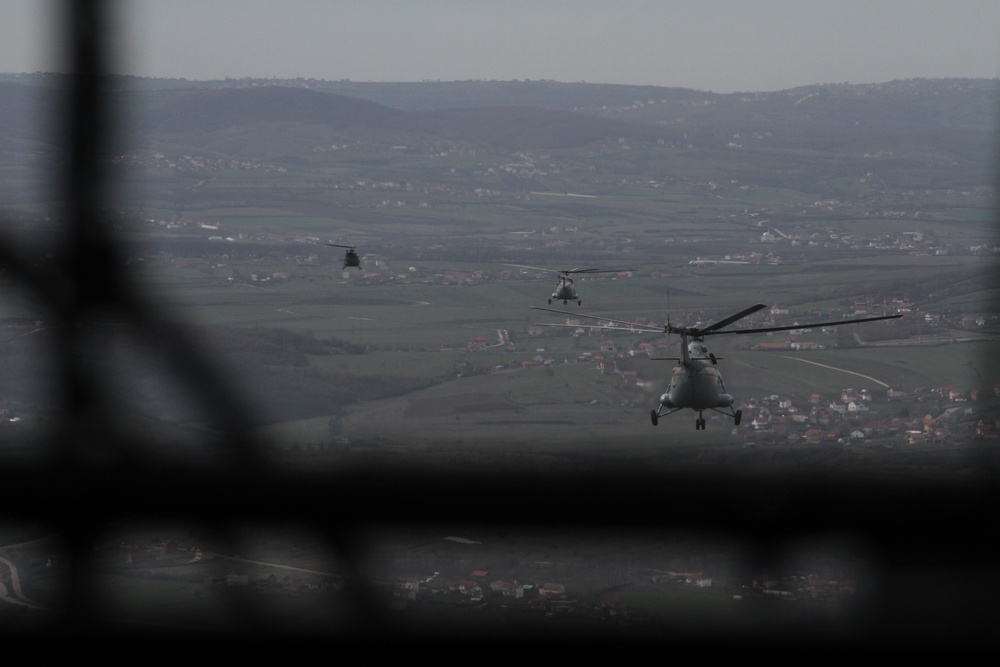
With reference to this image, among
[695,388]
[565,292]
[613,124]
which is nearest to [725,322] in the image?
[695,388]

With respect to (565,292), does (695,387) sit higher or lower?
higher

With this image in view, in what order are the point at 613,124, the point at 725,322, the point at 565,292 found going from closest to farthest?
1. the point at 725,322
2. the point at 565,292
3. the point at 613,124

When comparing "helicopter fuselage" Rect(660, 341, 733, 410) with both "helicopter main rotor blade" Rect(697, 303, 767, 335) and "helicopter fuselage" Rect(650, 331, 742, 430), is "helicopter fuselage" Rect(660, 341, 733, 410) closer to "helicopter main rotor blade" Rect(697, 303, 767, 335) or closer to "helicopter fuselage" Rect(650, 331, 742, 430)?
"helicopter fuselage" Rect(650, 331, 742, 430)

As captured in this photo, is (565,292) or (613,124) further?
(613,124)

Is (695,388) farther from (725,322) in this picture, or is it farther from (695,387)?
(725,322)

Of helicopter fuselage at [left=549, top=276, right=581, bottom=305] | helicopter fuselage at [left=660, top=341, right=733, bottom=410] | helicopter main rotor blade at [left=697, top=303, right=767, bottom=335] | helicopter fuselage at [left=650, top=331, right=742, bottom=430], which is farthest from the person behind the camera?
helicopter fuselage at [left=549, top=276, right=581, bottom=305]

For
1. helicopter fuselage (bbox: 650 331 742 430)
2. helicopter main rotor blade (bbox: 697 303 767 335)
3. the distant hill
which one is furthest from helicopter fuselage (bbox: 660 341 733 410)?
the distant hill

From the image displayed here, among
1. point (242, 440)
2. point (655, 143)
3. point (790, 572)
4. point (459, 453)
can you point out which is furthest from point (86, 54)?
point (655, 143)

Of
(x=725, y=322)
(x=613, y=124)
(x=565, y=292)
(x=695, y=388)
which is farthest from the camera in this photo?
(x=613, y=124)

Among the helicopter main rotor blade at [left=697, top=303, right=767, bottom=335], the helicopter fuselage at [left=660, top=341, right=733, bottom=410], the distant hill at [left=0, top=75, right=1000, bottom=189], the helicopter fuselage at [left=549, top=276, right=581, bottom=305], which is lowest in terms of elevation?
the helicopter fuselage at [left=549, top=276, right=581, bottom=305]

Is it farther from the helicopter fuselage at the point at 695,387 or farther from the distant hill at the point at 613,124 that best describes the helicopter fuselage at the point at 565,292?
the helicopter fuselage at the point at 695,387

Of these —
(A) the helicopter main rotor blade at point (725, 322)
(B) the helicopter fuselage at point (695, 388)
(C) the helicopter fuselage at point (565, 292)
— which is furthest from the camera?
(C) the helicopter fuselage at point (565, 292)

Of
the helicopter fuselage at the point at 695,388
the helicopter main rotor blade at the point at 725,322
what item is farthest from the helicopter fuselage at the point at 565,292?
the helicopter main rotor blade at the point at 725,322
